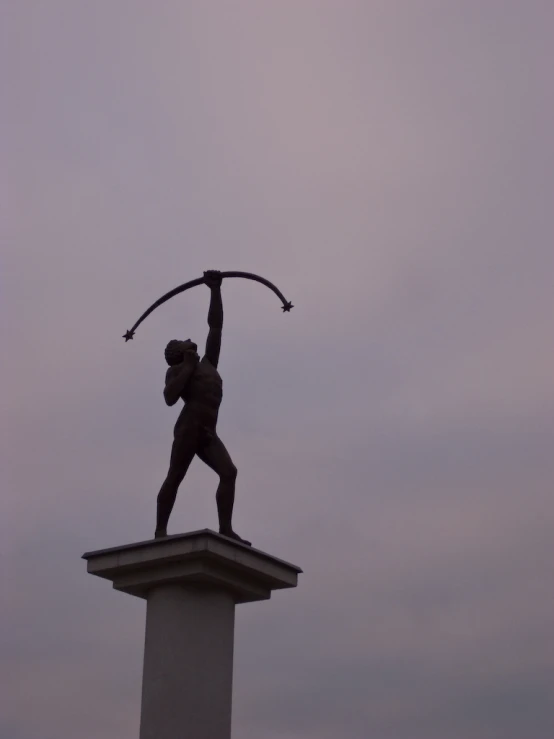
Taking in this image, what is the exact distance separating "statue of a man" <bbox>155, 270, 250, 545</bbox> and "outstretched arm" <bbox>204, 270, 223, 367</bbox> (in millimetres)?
193

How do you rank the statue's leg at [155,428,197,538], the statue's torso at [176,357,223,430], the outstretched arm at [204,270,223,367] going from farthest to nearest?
the outstretched arm at [204,270,223,367]
the statue's torso at [176,357,223,430]
the statue's leg at [155,428,197,538]

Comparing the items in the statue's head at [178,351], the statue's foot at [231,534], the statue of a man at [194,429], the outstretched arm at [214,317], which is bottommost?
the statue's foot at [231,534]

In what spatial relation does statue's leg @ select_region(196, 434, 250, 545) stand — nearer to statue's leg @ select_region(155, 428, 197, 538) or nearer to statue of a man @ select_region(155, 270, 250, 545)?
statue of a man @ select_region(155, 270, 250, 545)

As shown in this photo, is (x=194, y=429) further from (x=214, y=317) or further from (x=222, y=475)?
(x=214, y=317)

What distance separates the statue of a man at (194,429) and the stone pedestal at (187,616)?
2.58ft

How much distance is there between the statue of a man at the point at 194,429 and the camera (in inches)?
655

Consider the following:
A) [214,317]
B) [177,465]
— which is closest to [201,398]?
[177,465]

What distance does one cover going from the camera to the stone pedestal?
15070 mm

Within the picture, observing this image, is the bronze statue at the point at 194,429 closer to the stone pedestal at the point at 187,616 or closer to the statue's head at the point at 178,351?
the statue's head at the point at 178,351

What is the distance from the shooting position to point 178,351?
17000mm

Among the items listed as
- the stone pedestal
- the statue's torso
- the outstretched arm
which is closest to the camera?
the stone pedestal

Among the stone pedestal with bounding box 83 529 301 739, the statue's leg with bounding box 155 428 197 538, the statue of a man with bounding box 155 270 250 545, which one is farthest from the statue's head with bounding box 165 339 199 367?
the stone pedestal with bounding box 83 529 301 739

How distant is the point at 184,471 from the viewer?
16.8 m

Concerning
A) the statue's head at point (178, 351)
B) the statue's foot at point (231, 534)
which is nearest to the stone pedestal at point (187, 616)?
the statue's foot at point (231, 534)
